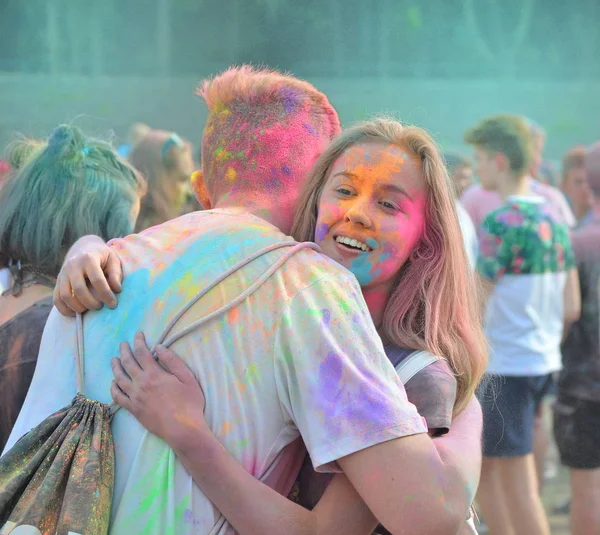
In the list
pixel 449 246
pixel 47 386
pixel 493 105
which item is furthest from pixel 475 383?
pixel 493 105

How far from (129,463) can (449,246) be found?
0.84 meters

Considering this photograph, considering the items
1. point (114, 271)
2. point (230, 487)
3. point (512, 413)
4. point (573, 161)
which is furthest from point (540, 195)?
point (230, 487)

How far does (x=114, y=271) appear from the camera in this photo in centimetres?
163

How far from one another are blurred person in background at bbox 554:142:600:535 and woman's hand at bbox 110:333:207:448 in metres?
3.01

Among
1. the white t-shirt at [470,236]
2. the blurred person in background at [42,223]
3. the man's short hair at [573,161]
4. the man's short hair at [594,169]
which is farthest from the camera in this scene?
the man's short hair at [573,161]

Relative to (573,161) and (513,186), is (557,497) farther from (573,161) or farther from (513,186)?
(573,161)

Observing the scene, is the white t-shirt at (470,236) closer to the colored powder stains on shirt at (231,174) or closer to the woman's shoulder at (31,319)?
the woman's shoulder at (31,319)

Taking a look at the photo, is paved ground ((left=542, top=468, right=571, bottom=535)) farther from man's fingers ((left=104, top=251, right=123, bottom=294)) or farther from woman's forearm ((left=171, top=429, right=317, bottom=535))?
man's fingers ((left=104, top=251, right=123, bottom=294))

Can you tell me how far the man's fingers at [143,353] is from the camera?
153cm

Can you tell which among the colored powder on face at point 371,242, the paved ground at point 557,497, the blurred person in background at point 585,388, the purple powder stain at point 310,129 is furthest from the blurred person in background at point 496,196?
the colored powder on face at point 371,242

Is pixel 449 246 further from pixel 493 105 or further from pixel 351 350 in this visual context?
pixel 493 105

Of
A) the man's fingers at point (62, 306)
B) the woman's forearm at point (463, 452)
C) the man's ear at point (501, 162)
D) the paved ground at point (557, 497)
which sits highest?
the man's fingers at point (62, 306)

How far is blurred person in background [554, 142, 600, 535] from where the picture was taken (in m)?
4.04

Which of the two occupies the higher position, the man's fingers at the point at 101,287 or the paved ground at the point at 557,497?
the man's fingers at the point at 101,287
